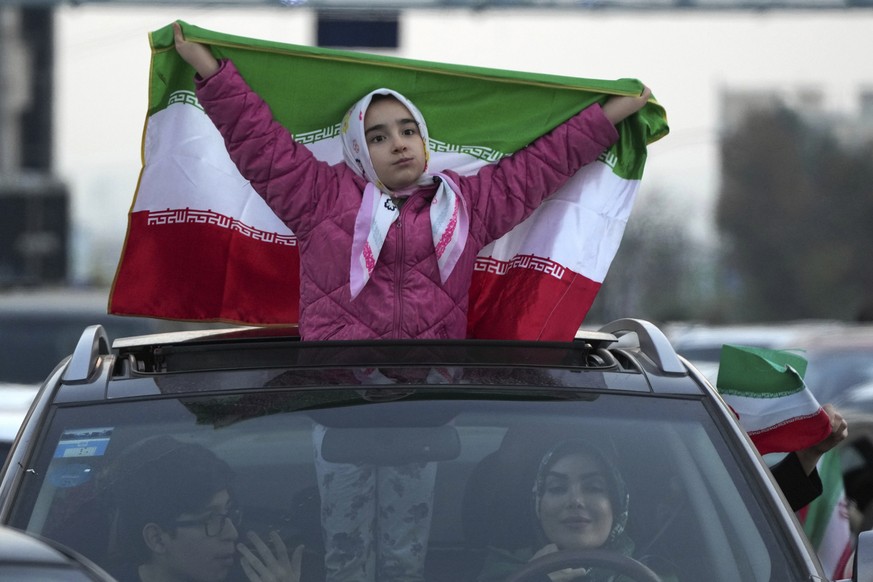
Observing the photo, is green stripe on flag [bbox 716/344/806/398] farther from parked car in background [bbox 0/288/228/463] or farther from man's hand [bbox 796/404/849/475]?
parked car in background [bbox 0/288/228/463]

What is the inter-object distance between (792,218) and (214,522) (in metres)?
75.0

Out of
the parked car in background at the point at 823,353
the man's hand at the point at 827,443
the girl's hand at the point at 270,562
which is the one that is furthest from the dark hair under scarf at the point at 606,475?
the parked car in background at the point at 823,353

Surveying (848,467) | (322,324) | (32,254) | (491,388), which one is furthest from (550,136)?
(32,254)

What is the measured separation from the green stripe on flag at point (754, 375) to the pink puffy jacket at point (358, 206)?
0.73 metres

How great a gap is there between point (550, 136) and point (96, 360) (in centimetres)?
170

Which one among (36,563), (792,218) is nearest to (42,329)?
(36,563)

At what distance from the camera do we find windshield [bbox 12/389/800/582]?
9.75 ft

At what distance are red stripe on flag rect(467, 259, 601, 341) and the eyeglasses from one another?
153cm

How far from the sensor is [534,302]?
4.47 meters

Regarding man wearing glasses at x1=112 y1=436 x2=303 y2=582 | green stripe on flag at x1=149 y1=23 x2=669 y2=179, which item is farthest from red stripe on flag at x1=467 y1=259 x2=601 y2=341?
man wearing glasses at x1=112 y1=436 x2=303 y2=582

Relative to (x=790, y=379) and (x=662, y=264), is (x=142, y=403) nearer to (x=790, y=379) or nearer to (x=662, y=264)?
(x=790, y=379)

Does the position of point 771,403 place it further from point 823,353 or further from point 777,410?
point 823,353

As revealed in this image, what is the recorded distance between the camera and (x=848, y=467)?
6391 millimetres

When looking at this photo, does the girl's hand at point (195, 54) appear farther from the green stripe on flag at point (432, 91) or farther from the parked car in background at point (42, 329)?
the parked car in background at point (42, 329)
